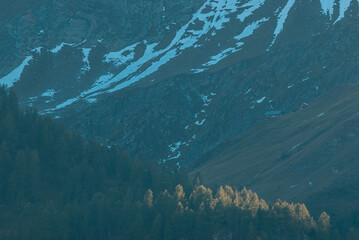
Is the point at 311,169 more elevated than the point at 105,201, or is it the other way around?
the point at 105,201

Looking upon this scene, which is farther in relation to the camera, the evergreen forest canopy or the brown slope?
the brown slope

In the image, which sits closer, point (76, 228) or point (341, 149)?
point (76, 228)

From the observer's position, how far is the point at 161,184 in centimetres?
14712

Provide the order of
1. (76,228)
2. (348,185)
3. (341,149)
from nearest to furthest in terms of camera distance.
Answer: (76,228), (348,185), (341,149)

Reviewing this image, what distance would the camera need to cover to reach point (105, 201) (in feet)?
417

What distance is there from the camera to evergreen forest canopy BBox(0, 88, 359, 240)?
11912 centimetres

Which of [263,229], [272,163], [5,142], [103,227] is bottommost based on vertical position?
[272,163]

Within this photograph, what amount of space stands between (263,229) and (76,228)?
33.0m

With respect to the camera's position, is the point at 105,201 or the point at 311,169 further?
the point at 311,169

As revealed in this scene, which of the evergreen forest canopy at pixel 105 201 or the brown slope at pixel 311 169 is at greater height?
the evergreen forest canopy at pixel 105 201

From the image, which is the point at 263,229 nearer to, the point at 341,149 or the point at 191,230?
the point at 191,230

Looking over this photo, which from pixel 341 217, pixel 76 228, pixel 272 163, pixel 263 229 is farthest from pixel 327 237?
pixel 272 163

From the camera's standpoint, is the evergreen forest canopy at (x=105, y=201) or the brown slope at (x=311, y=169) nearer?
the evergreen forest canopy at (x=105, y=201)

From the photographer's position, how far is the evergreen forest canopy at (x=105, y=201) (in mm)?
119125
